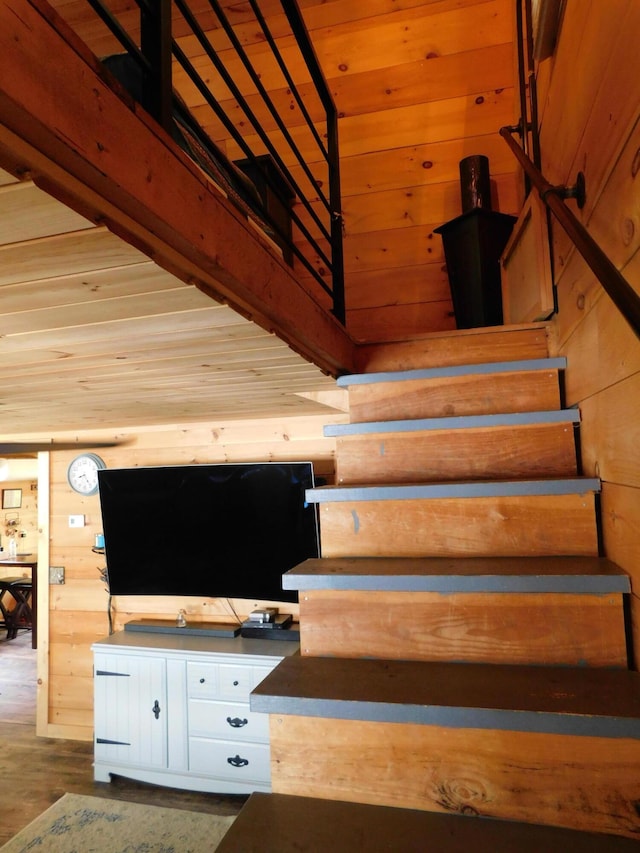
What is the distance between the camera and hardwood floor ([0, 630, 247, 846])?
9.62 feet

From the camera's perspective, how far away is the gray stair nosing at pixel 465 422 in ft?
5.10

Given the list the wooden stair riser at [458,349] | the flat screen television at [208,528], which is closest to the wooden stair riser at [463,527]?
the wooden stair riser at [458,349]

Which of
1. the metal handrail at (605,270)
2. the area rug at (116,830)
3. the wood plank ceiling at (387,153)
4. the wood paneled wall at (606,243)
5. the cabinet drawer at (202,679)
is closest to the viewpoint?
the metal handrail at (605,270)

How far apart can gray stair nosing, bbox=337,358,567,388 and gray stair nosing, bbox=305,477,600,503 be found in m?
0.50

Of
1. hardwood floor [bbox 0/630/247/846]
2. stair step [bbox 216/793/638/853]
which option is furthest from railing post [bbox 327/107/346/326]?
hardwood floor [bbox 0/630/247/846]

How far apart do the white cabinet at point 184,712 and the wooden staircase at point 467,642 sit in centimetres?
183

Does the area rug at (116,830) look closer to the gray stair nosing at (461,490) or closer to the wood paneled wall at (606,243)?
the gray stair nosing at (461,490)

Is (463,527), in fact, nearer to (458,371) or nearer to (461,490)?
(461,490)

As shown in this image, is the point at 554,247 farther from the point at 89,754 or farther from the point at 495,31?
the point at 89,754

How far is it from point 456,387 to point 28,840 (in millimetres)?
3075

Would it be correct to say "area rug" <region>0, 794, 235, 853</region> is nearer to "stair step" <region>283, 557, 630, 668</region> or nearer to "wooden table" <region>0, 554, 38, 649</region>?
"stair step" <region>283, 557, 630, 668</region>

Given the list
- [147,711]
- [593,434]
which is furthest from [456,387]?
[147,711]

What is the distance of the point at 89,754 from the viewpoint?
3.54 m

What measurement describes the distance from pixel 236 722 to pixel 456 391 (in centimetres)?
232
